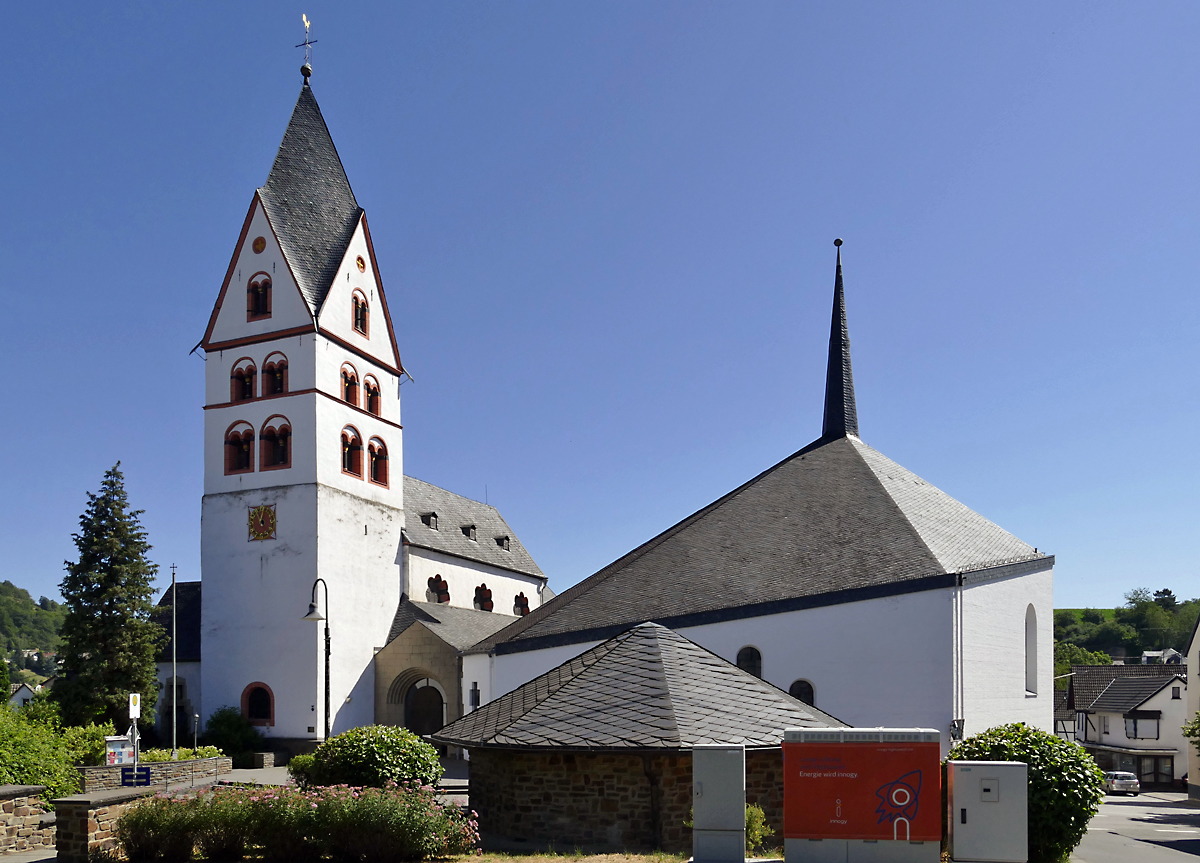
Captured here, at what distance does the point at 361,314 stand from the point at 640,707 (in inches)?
1312

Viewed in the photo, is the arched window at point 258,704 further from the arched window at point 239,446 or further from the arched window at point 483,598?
the arched window at point 483,598

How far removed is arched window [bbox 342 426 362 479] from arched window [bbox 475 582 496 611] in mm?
11317

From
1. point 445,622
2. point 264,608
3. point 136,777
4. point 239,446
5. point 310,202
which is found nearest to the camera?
point 136,777

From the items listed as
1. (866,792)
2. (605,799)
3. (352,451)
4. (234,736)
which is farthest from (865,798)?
(352,451)

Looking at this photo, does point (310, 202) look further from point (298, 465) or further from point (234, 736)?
point (234, 736)

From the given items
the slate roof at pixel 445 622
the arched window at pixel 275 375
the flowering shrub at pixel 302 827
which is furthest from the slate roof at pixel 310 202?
the flowering shrub at pixel 302 827

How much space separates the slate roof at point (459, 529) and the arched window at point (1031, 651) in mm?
28704

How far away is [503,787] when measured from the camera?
17453 millimetres

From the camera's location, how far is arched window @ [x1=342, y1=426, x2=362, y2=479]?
43875 millimetres

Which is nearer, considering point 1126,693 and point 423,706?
point 423,706

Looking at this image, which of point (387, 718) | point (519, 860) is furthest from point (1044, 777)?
point (387, 718)

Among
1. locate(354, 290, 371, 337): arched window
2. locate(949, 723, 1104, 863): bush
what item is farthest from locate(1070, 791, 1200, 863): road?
locate(354, 290, 371, 337): arched window

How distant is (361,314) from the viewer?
4675cm

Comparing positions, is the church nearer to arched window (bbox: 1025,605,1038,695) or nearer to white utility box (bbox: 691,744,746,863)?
arched window (bbox: 1025,605,1038,695)
